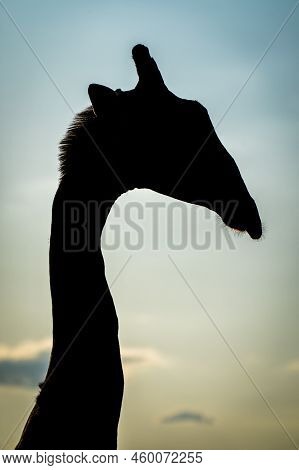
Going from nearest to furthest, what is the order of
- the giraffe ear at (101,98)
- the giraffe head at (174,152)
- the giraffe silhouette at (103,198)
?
the giraffe silhouette at (103,198)
the giraffe ear at (101,98)
the giraffe head at (174,152)

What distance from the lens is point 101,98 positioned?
10.7 feet

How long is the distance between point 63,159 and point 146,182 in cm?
56

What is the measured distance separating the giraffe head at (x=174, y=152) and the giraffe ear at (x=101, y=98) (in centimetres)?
7

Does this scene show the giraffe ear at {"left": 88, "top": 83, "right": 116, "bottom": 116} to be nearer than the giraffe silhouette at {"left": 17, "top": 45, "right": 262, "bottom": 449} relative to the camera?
No

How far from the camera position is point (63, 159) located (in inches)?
129

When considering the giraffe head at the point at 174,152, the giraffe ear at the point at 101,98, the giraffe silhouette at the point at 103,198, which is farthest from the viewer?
the giraffe head at the point at 174,152

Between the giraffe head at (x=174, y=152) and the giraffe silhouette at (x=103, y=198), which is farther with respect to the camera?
the giraffe head at (x=174, y=152)

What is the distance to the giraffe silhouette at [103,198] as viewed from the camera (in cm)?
280

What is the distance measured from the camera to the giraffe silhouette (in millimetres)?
2797

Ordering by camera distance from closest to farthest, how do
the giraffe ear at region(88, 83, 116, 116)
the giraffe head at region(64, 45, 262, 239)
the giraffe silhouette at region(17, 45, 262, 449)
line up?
1. the giraffe silhouette at region(17, 45, 262, 449)
2. the giraffe ear at region(88, 83, 116, 116)
3. the giraffe head at region(64, 45, 262, 239)

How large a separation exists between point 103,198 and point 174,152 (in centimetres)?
67

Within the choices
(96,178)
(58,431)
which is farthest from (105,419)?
(96,178)

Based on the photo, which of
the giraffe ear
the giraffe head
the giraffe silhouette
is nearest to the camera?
the giraffe silhouette

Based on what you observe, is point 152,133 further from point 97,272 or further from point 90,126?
point 97,272
